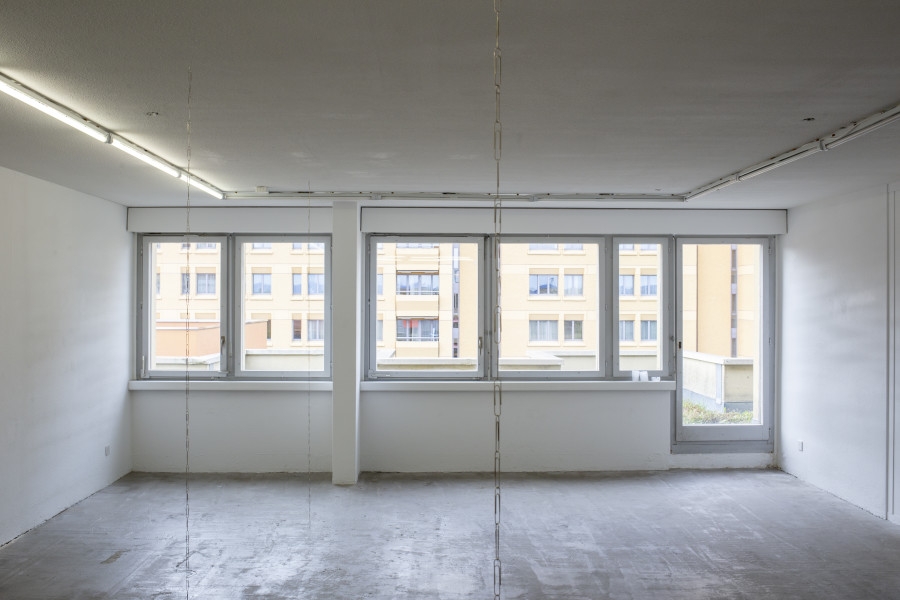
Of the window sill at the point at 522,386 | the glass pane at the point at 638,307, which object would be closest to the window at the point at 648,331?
the glass pane at the point at 638,307

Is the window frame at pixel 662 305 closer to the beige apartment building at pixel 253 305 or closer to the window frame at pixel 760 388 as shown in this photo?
the window frame at pixel 760 388

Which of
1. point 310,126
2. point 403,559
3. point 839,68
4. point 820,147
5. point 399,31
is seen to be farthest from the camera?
point 403,559

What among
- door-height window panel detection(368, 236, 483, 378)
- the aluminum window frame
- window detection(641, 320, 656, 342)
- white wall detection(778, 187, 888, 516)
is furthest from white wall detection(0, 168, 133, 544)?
white wall detection(778, 187, 888, 516)

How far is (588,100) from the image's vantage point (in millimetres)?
2875

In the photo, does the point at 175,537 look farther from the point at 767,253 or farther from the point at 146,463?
the point at 767,253

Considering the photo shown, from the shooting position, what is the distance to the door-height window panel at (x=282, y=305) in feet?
21.0

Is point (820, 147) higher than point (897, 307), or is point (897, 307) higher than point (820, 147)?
point (820, 147)

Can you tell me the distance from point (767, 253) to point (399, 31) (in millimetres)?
5577

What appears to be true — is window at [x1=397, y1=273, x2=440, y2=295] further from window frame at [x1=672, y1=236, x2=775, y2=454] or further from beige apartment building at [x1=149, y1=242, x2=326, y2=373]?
window frame at [x1=672, y1=236, x2=775, y2=454]

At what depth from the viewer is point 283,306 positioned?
6430 millimetres

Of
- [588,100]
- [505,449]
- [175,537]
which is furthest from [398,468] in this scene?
[588,100]

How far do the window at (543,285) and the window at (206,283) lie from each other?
3284 millimetres

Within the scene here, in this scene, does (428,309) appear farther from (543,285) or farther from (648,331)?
(648,331)

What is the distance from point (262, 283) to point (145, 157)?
8.57ft
